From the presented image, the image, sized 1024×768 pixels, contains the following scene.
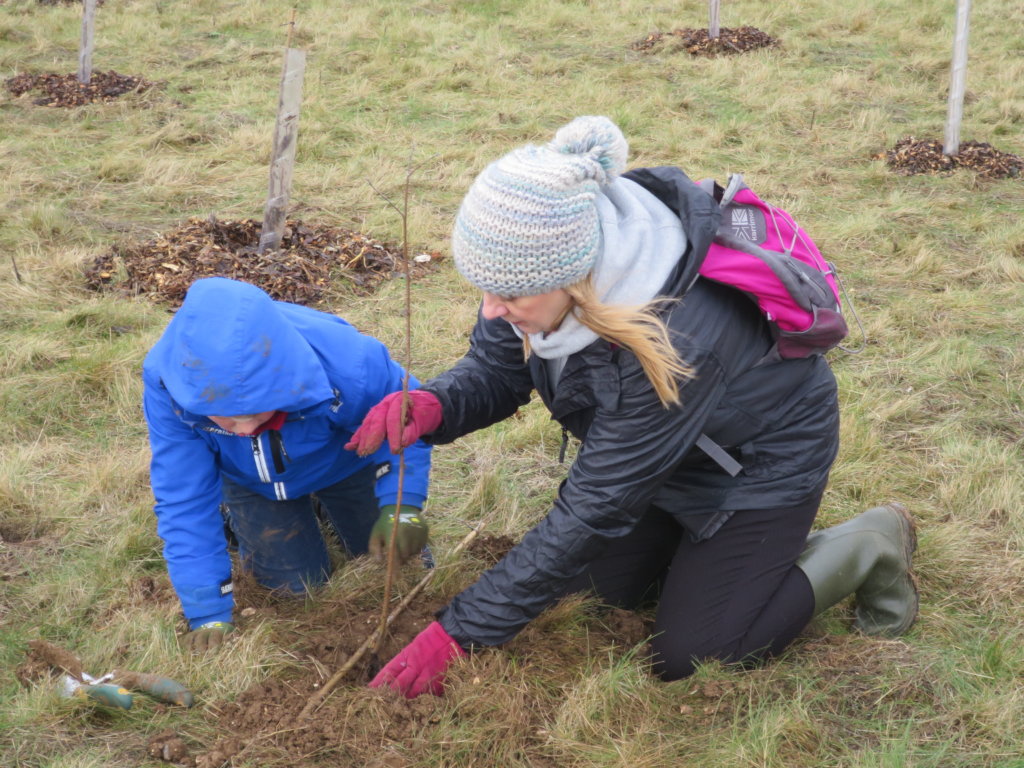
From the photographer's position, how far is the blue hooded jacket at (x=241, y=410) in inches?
86.1

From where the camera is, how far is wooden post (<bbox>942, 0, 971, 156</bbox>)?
654cm

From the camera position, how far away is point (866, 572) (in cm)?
265

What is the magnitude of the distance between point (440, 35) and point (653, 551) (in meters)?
8.46

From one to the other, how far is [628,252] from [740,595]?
1095mm

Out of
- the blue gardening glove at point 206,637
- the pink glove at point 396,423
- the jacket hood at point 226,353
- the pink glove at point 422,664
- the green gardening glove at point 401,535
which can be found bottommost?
the blue gardening glove at point 206,637

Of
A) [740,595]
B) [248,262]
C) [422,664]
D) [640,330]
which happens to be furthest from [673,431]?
[248,262]

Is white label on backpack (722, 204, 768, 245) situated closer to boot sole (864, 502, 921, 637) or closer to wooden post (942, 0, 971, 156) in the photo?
boot sole (864, 502, 921, 637)

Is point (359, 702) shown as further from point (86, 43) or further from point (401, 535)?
point (86, 43)

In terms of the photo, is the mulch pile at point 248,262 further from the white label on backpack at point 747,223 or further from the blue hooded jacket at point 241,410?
the white label on backpack at point 747,223

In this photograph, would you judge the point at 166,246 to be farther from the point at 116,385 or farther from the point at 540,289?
the point at 540,289

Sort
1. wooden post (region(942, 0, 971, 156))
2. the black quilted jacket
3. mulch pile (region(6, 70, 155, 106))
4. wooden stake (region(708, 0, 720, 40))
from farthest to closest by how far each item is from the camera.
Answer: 1. wooden stake (region(708, 0, 720, 40))
2. mulch pile (region(6, 70, 155, 106))
3. wooden post (region(942, 0, 971, 156))
4. the black quilted jacket

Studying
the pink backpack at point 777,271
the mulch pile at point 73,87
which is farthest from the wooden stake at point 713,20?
the pink backpack at point 777,271

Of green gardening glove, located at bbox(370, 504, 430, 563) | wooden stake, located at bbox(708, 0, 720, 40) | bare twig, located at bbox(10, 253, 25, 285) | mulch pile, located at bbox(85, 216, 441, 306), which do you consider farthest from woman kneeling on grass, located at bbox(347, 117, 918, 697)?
wooden stake, located at bbox(708, 0, 720, 40)

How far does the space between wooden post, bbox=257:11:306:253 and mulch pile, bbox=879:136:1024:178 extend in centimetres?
426
